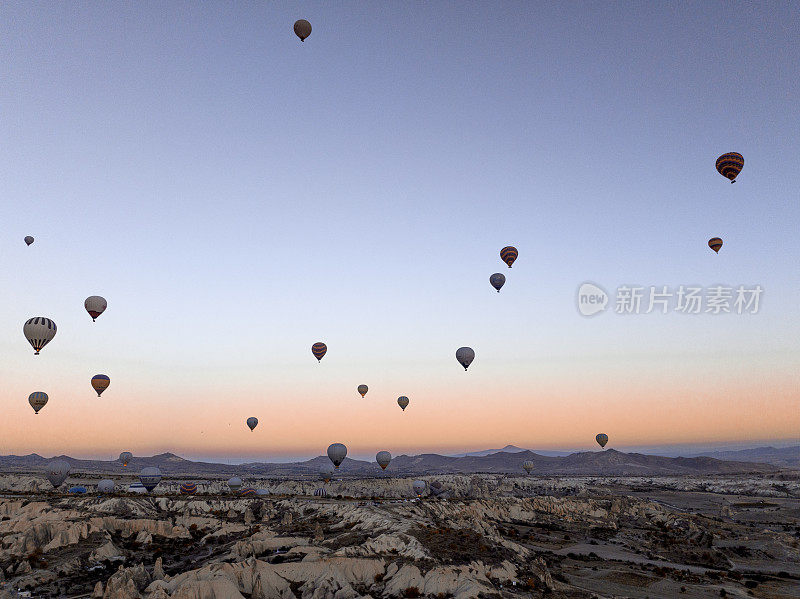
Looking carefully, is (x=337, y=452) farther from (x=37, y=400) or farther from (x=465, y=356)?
Answer: (x=37, y=400)

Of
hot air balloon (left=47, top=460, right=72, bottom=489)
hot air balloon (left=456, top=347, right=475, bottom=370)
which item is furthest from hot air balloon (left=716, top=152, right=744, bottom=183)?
hot air balloon (left=47, top=460, right=72, bottom=489)

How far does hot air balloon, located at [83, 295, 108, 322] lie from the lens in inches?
2840

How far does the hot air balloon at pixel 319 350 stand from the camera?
92.5m

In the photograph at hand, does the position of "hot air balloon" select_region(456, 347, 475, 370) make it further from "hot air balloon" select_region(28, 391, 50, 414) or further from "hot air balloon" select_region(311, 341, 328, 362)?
"hot air balloon" select_region(28, 391, 50, 414)

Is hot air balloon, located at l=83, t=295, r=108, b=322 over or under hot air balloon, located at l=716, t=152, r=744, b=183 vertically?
under

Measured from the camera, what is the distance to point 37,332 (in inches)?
2522

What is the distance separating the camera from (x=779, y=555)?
→ 6744 cm

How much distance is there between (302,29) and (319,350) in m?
52.8

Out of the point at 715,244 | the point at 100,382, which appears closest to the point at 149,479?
the point at 100,382

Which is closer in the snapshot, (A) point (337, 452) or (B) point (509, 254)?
(B) point (509, 254)

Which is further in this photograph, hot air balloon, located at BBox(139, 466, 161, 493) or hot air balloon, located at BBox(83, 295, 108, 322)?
hot air balloon, located at BBox(139, 466, 161, 493)

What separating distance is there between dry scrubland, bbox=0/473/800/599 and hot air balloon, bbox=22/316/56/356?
20444 millimetres

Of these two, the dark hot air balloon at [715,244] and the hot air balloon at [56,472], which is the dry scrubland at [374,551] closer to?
the hot air balloon at [56,472]

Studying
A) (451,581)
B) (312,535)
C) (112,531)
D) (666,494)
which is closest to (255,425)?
(112,531)
